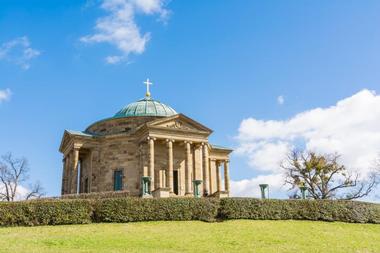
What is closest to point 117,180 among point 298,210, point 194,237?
point 298,210

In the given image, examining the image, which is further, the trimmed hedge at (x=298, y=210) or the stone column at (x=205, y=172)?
the stone column at (x=205, y=172)

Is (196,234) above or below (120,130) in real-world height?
below

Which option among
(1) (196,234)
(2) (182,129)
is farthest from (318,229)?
(2) (182,129)

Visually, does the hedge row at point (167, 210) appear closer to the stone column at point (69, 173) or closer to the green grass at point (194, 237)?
the green grass at point (194, 237)

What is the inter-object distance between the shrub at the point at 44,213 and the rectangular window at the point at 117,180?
1390cm

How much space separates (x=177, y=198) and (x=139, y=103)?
62.9ft

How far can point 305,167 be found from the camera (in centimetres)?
5578

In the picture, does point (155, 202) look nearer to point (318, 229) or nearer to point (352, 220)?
point (318, 229)

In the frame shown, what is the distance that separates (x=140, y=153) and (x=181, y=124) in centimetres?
452

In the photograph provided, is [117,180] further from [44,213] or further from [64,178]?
[44,213]

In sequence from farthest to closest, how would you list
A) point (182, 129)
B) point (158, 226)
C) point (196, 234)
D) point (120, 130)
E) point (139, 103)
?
point (139, 103), point (120, 130), point (182, 129), point (158, 226), point (196, 234)

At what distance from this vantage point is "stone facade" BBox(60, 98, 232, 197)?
3875 cm

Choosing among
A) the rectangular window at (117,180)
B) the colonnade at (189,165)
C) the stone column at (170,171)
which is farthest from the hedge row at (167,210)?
the rectangular window at (117,180)

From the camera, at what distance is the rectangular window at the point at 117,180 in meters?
40.2
